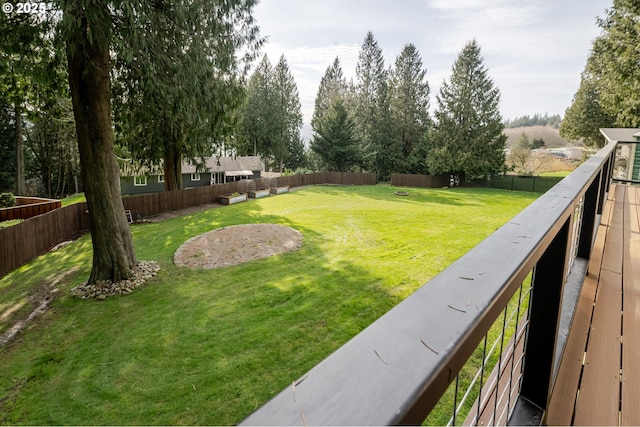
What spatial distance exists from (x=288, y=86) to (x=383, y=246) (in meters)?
31.5

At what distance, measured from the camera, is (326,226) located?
1355 centimetres

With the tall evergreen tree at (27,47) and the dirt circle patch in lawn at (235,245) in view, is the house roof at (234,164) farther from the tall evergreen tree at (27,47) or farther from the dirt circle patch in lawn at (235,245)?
the tall evergreen tree at (27,47)

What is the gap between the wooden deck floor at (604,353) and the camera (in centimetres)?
158

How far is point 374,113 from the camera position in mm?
32938

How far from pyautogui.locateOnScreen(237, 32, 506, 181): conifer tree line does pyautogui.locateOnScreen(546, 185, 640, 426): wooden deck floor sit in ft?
83.5

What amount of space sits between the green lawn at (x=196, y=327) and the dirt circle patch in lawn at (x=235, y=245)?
0.44 metres

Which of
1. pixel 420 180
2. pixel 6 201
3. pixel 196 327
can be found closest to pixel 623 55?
pixel 196 327

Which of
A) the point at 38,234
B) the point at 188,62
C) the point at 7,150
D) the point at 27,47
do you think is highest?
the point at 27,47

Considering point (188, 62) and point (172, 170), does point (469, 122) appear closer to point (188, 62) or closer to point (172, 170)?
point (172, 170)

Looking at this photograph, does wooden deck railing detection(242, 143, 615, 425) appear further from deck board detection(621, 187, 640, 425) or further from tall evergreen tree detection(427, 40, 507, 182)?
tall evergreen tree detection(427, 40, 507, 182)

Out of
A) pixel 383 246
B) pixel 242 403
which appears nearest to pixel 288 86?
pixel 383 246

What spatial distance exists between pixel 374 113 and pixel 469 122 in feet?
30.5

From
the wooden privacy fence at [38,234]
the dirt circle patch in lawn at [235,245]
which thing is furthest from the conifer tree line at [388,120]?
the dirt circle patch in lawn at [235,245]

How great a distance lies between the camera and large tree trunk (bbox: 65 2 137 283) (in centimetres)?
747
